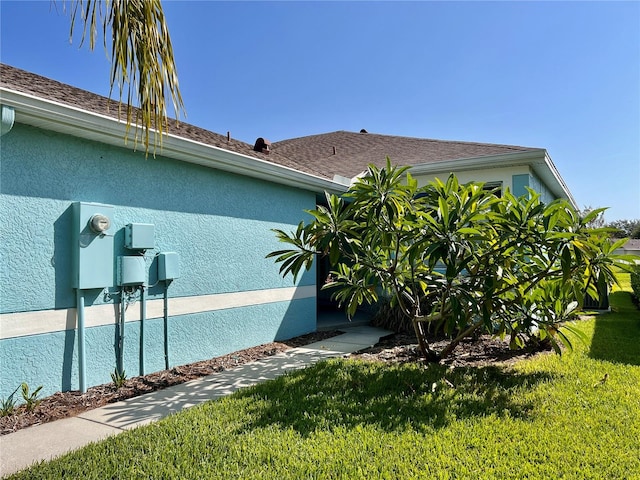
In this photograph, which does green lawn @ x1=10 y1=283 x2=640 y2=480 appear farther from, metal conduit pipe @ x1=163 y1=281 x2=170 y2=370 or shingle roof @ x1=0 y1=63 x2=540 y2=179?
shingle roof @ x1=0 y1=63 x2=540 y2=179

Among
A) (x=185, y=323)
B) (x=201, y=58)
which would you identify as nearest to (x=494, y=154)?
(x=201, y=58)

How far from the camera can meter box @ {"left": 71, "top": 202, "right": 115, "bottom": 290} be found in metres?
4.89

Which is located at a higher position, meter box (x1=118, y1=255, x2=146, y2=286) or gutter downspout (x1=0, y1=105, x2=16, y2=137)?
gutter downspout (x1=0, y1=105, x2=16, y2=137)

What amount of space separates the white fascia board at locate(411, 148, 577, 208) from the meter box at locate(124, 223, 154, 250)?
5.73m

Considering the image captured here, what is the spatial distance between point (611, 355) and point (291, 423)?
5.90 metres

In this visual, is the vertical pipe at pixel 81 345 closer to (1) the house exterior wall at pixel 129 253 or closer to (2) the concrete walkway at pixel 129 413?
(1) the house exterior wall at pixel 129 253

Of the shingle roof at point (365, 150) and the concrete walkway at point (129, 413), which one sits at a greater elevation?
the shingle roof at point (365, 150)

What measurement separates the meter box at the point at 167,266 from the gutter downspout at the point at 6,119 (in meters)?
2.41

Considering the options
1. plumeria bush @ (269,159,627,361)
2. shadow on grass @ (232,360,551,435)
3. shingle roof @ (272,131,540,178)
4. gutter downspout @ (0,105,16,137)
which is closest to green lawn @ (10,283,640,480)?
shadow on grass @ (232,360,551,435)

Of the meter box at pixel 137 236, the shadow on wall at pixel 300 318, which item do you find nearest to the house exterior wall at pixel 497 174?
the shadow on wall at pixel 300 318

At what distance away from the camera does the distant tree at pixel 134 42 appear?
9.42 ft

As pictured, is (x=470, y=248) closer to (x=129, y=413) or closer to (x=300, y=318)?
(x=129, y=413)

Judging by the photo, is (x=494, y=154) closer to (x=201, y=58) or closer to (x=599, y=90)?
(x=599, y=90)

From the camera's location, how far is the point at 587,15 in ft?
27.5
